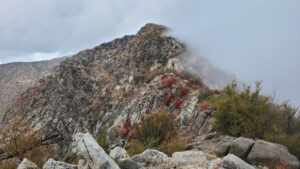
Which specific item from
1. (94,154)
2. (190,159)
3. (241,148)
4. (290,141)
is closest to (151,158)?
(190,159)

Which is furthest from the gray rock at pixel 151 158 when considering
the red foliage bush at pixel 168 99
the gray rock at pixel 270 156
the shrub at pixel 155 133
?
the red foliage bush at pixel 168 99

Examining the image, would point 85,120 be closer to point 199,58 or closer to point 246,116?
point 199,58

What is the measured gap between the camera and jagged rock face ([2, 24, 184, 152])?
1189 inches

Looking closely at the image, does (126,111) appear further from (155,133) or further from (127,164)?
(127,164)

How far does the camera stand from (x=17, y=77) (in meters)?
90.3

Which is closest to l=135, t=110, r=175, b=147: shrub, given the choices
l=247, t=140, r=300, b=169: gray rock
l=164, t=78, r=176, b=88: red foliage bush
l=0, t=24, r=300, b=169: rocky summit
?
l=0, t=24, r=300, b=169: rocky summit

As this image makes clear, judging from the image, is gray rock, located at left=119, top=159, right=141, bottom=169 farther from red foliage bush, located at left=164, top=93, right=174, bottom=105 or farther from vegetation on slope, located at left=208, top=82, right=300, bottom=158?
red foliage bush, located at left=164, top=93, right=174, bottom=105

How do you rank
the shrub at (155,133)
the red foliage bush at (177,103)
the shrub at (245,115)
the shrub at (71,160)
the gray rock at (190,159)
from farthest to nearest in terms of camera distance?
the red foliage bush at (177,103), the shrub at (155,133), the shrub at (245,115), the shrub at (71,160), the gray rock at (190,159)

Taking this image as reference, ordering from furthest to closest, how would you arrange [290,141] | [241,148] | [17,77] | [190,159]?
1. [17,77]
2. [290,141]
3. [241,148]
4. [190,159]

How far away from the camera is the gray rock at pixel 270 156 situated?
180 inches

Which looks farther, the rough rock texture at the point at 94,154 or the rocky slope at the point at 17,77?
the rocky slope at the point at 17,77

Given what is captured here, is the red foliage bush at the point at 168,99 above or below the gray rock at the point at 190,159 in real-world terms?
above

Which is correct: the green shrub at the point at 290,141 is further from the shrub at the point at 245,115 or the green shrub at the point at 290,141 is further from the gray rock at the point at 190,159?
the gray rock at the point at 190,159

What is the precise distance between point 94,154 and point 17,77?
11068cm
